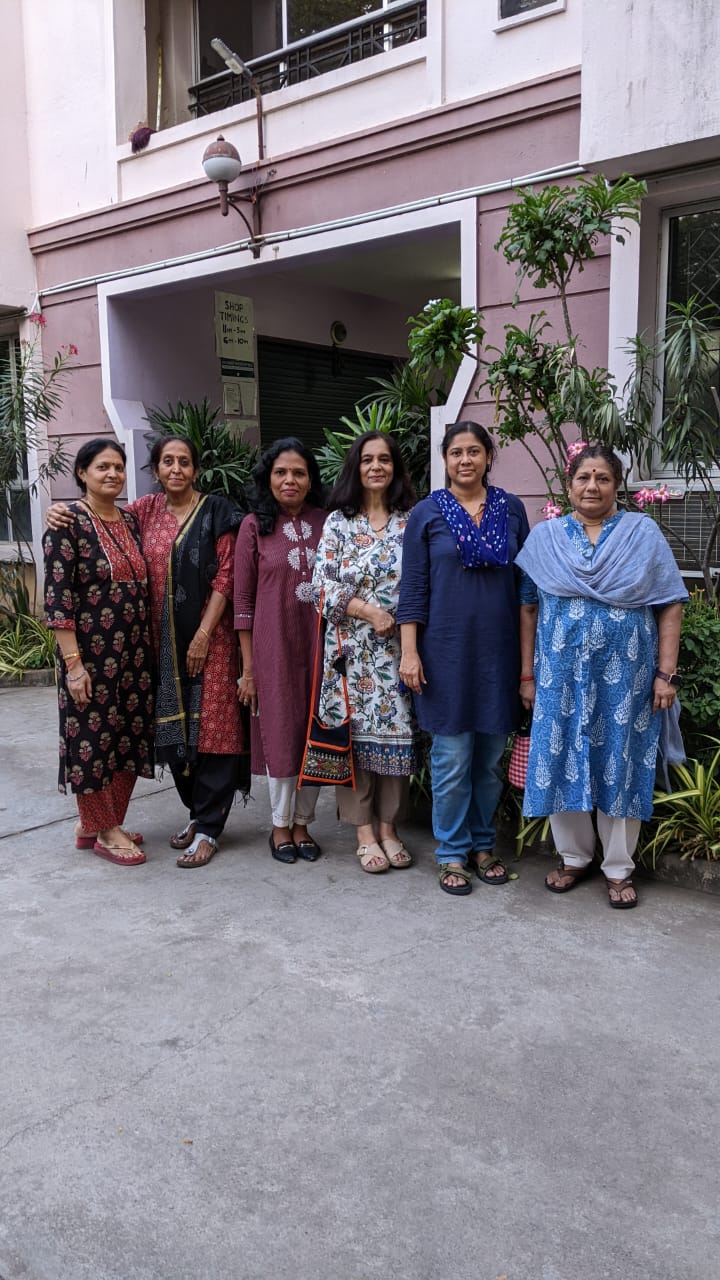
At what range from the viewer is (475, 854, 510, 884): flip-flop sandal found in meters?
3.88

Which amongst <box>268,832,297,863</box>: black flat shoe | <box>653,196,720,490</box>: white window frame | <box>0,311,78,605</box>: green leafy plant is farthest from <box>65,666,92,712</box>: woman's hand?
<box>0,311,78,605</box>: green leafy plant

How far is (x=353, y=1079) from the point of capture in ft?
8.63

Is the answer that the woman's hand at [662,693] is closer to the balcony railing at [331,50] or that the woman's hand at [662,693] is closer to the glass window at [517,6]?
the glass window at [517,6]

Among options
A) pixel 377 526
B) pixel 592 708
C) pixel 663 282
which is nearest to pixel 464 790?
pixel 592 708

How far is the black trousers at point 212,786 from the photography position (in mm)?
4223

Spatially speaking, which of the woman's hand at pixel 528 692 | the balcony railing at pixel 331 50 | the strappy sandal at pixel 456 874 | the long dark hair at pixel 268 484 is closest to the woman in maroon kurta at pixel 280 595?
the long dark hair at pixel 268 484

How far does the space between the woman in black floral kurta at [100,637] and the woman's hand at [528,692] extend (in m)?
1.57

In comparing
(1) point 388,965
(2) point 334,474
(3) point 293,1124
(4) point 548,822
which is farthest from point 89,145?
(3) point 293,1124

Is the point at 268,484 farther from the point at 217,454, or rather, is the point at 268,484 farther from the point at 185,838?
the point at 217,454

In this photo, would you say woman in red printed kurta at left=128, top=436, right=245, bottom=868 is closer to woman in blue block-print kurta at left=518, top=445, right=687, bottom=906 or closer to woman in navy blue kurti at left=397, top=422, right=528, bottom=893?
woman in navy blue kurti at left=397, top=422, right=528, bottom=893

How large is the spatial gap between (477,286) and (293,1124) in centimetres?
456

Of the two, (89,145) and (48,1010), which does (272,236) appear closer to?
(89,145)

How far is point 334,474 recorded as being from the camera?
600 cm

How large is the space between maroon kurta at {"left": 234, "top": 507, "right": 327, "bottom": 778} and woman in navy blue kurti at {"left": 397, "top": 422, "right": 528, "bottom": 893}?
0.48m
